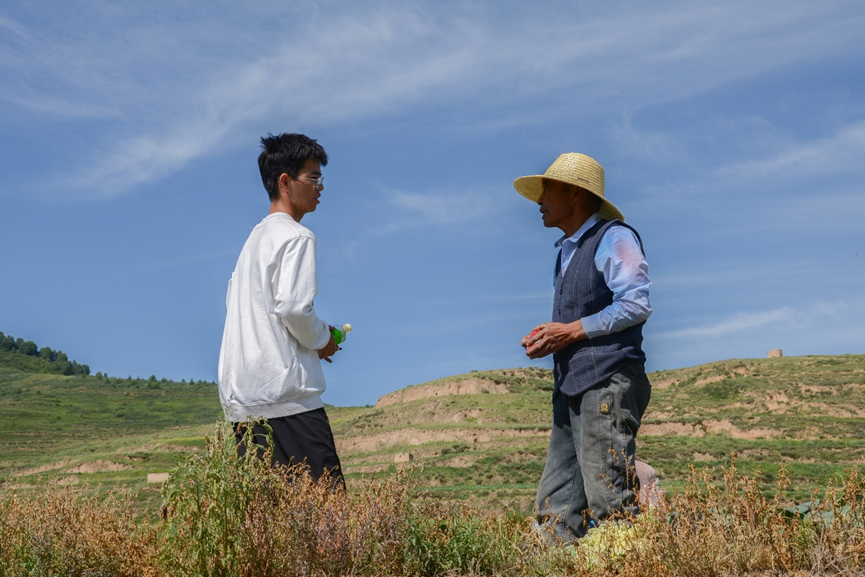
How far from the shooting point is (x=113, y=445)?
63.6 metres

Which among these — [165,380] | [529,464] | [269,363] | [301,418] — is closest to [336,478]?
[301,418]

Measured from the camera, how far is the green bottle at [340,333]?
4410 millimetres

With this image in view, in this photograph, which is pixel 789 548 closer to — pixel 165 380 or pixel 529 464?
pixel 529 464

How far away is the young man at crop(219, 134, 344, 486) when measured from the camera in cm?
385

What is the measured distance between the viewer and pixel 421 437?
148 feet

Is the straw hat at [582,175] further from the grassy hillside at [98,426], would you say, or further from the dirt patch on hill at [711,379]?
the dirt patch on hill at [711,379]

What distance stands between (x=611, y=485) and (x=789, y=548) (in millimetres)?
827

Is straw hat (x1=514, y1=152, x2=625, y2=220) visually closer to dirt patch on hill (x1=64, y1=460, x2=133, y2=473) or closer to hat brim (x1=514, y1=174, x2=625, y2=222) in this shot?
hat brim (x1=514, y1=174, x2=625, y2=222)

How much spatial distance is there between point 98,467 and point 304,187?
4650 centimetres

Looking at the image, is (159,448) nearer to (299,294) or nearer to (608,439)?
(299,294)

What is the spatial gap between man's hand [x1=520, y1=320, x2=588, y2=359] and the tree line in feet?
596

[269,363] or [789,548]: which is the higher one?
[269,363]

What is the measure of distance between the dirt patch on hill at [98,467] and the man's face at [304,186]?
4386 centimetres

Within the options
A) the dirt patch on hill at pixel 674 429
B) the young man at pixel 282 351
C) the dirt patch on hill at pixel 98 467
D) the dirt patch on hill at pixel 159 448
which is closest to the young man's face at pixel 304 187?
the young man at pixel 282 351
